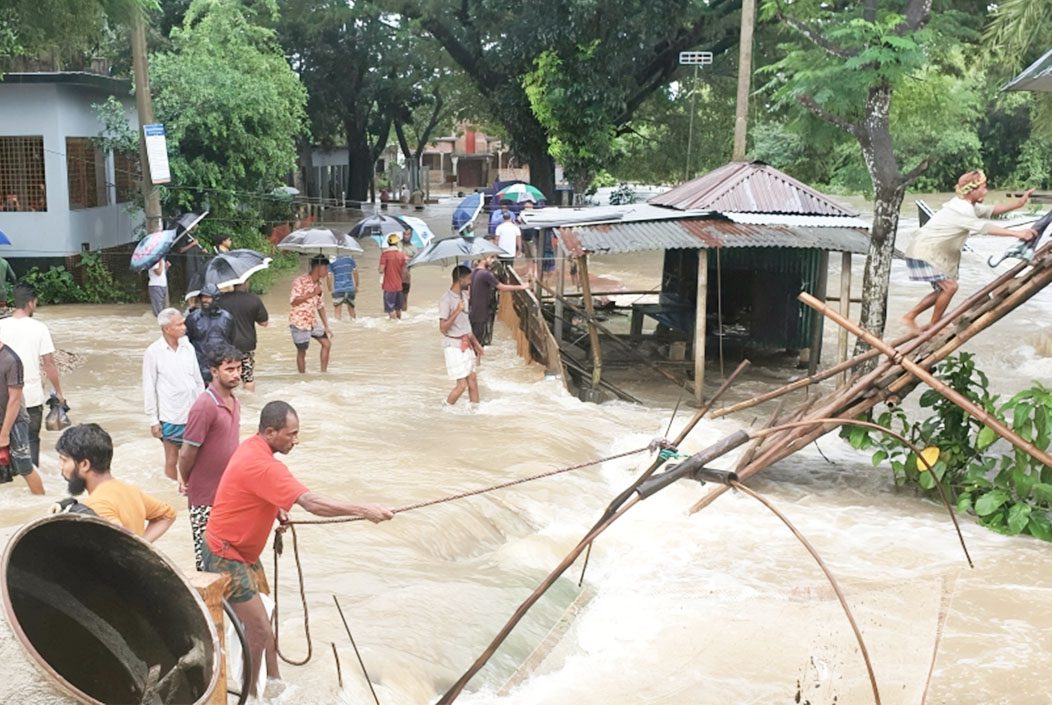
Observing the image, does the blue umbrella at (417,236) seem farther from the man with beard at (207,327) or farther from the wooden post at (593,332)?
the man with beard at (207,327)

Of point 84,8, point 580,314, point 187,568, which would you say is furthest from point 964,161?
point 187,568

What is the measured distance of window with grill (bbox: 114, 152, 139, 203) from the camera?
70.2 feet

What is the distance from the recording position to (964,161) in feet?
137

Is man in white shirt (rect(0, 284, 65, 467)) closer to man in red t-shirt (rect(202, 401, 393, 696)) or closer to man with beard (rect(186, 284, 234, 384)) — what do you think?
man with beard (rect(186, 284, 234, 384))

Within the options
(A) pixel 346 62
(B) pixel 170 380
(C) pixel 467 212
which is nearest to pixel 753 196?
(C) pixel 467 212

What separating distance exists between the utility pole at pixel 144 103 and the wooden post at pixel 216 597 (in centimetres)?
1255

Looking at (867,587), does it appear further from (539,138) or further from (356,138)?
(356,138)

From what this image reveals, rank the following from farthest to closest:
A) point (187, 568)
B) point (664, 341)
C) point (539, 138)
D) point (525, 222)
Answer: point (539, 138), point (664, 341), point (525, 222), point (187, 568)

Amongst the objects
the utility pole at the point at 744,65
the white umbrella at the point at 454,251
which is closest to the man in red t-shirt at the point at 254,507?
the white umbrella at the point at 454,251

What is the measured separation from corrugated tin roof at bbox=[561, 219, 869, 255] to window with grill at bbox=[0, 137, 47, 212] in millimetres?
10481

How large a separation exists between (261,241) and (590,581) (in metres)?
16.6

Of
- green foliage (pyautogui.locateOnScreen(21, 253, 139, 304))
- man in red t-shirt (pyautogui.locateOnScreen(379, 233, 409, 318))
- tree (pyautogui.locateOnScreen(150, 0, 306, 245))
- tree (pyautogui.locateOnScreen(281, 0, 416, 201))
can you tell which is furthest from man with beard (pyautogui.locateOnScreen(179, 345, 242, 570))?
tree (pyautogui.locateOnScreen(281, 0, 416, 201))

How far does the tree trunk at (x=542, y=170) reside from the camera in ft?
99.8

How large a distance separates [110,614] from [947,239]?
25.2 feet
